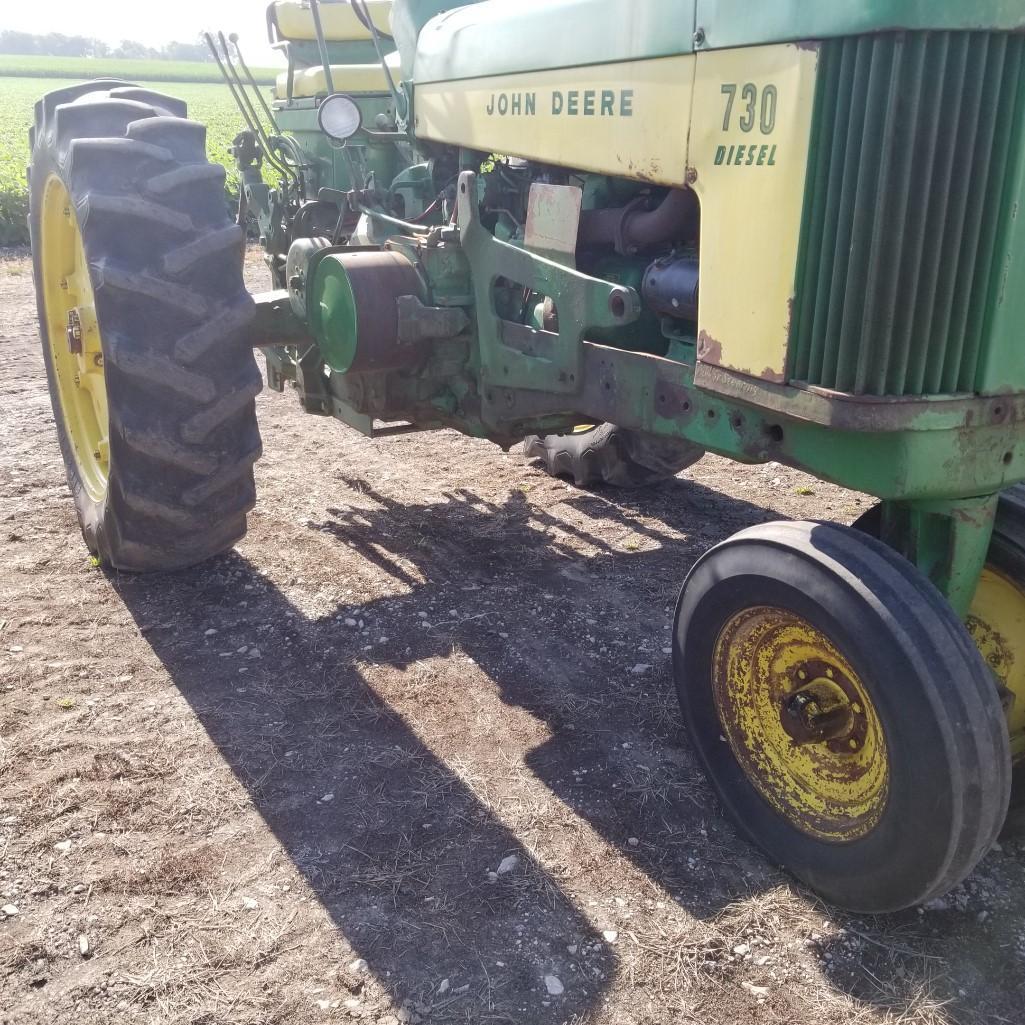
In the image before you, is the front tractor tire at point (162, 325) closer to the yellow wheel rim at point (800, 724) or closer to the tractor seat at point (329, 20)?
the tractor seat at point (329, 20)

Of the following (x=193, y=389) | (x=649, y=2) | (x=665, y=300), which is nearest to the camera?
(x=649, y=2)

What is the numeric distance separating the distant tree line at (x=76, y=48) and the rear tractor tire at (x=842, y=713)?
83366mm

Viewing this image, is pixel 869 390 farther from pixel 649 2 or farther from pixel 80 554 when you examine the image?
pixel 80 554

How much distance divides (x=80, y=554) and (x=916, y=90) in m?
3.39

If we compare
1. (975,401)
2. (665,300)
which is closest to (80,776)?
(665,300)

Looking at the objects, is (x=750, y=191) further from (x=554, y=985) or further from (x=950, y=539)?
(x=554, y=985)

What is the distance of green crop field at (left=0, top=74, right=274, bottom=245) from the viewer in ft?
42.1

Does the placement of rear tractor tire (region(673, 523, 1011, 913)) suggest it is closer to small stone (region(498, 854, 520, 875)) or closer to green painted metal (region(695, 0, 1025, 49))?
small stone (region(498, 854, 520, 875))

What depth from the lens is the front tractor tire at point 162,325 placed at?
335cm

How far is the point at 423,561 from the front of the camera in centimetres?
423

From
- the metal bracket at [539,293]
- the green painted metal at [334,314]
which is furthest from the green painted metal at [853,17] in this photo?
the green painted metal at [334,314]

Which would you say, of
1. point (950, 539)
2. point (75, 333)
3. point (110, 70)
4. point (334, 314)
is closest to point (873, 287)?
point (950, 539)

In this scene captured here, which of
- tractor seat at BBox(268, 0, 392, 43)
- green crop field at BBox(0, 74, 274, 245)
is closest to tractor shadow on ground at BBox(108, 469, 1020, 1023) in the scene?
tractor seat at BBox(268, 0, 392, 43)

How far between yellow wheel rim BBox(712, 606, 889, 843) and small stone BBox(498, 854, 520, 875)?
59 centimetres
